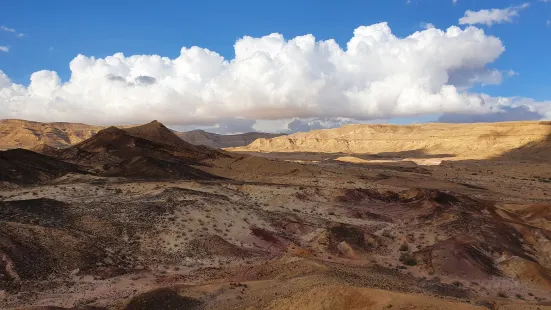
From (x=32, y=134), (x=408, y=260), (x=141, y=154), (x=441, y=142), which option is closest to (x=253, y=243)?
(x=408, y=260)

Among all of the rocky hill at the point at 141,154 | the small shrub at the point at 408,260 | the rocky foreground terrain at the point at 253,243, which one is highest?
the rocky hill at the point at 141,154

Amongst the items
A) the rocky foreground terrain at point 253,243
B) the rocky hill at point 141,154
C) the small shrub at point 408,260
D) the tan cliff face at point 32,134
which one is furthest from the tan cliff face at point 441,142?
the tan cliff face at point 32,134

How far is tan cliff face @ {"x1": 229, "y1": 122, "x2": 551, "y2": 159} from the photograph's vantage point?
89.8 m

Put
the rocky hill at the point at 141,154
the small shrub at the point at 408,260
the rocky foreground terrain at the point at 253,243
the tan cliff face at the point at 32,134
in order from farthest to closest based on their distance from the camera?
the tan cliff face at the point at 32,134
the rocky hill at the point at 141,154
the small shrub at the point at 408,260
the rocky foreground terrain at the point at 253,243

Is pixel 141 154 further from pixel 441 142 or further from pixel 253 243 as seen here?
pixel 441 142

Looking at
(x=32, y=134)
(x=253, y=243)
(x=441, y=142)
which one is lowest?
(x=253, y=243)

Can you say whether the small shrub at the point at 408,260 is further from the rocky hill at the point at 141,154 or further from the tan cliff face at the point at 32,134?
the tan cliff face at the point at 32,134

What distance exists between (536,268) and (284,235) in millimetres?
11349

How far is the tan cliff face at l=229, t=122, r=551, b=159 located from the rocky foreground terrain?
2274 inches

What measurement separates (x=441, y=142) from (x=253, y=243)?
91392 mm

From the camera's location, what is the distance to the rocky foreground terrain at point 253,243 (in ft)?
46.6

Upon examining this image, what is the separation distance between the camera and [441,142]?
104 metres

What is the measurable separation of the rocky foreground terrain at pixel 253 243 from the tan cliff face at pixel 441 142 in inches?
2274

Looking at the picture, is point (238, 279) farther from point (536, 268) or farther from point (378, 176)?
point (378, 176)
